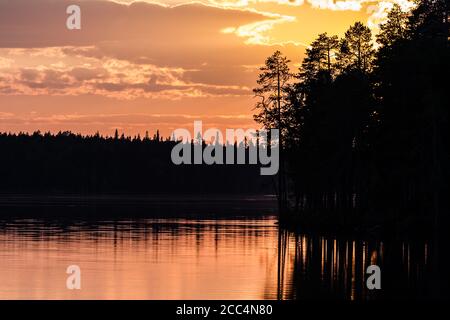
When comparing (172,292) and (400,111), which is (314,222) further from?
(172,292)

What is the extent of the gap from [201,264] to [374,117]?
33705 millimetres

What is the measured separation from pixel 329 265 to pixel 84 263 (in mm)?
13894

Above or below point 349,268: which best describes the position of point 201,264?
below

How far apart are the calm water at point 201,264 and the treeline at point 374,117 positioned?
6.22 m

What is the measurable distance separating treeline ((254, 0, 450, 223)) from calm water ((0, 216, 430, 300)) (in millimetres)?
6217

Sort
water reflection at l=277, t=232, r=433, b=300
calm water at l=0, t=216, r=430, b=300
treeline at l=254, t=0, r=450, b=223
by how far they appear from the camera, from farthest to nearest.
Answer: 1. treeline at l=254, t=0, r=450, b=223
2. calm water at l=0, t=216, r=430, b=300
3. water reflection at l=277, t=232, r=433, b=300

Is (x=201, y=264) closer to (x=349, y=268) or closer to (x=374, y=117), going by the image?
(x=349, y=268)

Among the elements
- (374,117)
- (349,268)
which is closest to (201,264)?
(349,268)

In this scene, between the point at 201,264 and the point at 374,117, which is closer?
the point at 201,264

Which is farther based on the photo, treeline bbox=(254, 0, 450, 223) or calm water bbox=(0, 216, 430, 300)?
treeline bbox=(254, 0, 450, 223)

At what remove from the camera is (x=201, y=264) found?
58875mm

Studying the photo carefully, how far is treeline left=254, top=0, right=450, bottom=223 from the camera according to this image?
71125 mm

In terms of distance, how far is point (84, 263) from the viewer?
189ft
